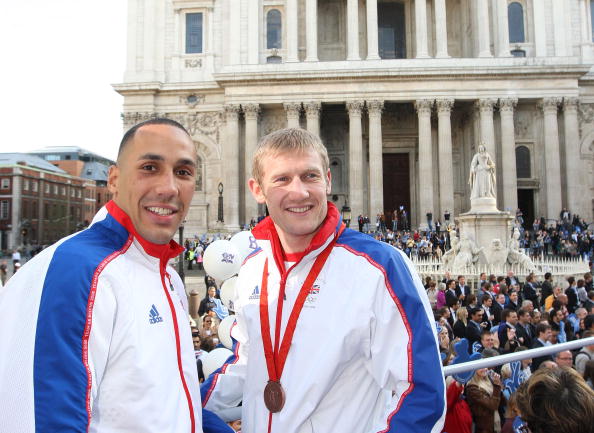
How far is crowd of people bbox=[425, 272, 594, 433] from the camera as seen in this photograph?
2.32m

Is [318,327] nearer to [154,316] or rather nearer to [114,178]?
[154,316]

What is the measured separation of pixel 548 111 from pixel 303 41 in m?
17.7

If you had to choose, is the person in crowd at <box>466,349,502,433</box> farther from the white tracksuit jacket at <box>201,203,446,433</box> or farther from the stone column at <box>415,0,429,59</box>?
the stone column at <box>415,0,429,59</box>

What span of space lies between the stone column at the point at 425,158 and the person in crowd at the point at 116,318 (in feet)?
102

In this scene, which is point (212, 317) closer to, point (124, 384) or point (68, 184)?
point (124, 384)

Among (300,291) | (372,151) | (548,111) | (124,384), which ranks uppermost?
(548,111)

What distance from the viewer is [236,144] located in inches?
1320

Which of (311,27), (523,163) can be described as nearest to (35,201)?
(311,27)

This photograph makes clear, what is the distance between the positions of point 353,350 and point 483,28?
36.3 metres

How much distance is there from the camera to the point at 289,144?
7.99ft

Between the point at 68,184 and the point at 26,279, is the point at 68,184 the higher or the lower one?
the higher one

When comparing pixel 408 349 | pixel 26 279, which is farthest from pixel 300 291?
pixel 26 279

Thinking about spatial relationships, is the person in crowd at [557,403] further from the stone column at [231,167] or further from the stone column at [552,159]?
the stone column at [552,159]

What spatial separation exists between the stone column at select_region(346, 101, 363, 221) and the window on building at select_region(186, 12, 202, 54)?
41.9ft
